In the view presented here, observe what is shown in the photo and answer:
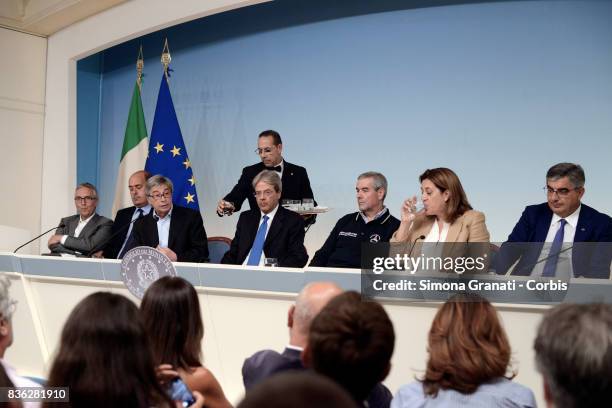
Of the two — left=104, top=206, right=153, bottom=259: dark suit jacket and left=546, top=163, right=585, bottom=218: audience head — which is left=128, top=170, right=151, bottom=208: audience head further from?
left=546, top=163, right=585, bottom=218: audience head

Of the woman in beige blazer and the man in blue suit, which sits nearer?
the man in blue suit

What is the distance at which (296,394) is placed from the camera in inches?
28.2

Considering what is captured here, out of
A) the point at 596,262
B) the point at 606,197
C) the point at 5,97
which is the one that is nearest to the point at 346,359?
the point at 596,262

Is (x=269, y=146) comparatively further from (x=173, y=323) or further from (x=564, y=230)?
(x=173, y=323)

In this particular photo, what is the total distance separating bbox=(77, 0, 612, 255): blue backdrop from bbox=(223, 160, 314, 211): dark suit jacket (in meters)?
0.96

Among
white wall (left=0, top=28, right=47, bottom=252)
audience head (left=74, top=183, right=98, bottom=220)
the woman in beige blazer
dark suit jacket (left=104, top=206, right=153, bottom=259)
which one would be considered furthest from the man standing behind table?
white wall (left=0, top=28, right=47, bottom=252)

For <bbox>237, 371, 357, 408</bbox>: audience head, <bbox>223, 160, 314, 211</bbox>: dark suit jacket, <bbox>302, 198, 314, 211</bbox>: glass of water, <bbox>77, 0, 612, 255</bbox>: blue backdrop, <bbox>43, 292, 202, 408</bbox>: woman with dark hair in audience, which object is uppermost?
<bbox>77, 0, 612, 255</bbox>: blue backdrop

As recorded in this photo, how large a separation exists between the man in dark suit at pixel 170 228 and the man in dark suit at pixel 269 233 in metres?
0.31

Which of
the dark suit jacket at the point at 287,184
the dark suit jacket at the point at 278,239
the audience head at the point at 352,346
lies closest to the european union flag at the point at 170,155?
the dark suit jacket at the point at 287,184

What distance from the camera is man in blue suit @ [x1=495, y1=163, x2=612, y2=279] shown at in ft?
10.9

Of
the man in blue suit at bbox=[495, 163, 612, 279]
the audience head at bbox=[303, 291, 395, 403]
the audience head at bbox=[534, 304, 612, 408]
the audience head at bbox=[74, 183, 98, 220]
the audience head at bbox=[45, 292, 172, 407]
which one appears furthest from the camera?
the audience head at bbox=[74, 183, 98, 220]

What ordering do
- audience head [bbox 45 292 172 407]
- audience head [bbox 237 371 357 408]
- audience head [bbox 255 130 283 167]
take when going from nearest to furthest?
audience head [bbox 237 371 357 408] → audience head [bbox 45 292 172 407] → audience head [bbox 255 130 283 167]

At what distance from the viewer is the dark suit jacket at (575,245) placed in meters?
3.33

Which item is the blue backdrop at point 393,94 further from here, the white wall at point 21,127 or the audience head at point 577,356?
the audience head at point 577,356
